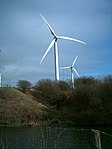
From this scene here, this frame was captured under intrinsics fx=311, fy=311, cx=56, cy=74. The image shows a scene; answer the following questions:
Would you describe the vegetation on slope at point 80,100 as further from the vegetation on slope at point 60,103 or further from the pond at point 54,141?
the pond at point 54,141

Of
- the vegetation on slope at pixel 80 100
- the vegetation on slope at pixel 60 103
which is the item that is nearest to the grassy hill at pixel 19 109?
the vegetation on slope at pixel 60 103

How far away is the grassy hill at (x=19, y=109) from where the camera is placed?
182 feet

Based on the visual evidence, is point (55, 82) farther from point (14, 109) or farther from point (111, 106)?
point (111, 106)

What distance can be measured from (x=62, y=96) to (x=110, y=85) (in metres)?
17.6

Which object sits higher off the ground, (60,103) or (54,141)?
(60,103)

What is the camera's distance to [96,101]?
4953 centimetres

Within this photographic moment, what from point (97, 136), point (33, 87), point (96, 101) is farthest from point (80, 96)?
point (97, 136)

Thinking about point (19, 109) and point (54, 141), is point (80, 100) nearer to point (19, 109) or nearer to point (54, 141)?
point (19, 109)

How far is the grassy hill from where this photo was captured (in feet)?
182

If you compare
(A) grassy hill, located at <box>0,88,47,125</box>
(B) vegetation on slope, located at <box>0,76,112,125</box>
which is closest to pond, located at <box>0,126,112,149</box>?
(B) vegetation on slope, located at <box>0,76,112,125</box>

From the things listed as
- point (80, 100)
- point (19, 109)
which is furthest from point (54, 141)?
point (19, 109)

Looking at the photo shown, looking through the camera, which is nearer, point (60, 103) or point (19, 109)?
point (19, 109)

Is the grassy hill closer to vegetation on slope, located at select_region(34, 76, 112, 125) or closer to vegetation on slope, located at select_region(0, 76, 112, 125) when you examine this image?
vegetation on slope, located at select_region(0, 76, 112, 125)

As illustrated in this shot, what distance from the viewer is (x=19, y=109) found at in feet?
193
